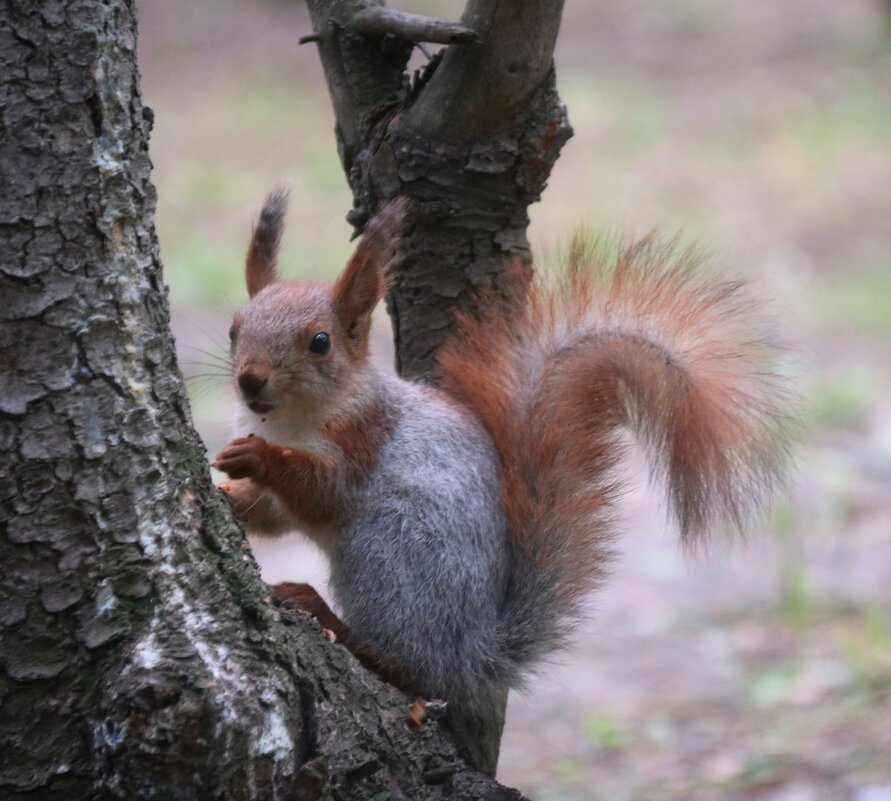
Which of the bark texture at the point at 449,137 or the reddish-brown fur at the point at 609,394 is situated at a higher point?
the bark texture at the point at 449,137

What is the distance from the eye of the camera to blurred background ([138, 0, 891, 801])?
8.93ft

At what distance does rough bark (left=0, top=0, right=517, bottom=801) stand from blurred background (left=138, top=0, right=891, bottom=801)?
0.55 meters

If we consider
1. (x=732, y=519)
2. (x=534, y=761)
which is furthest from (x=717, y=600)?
(x=732, y=519)

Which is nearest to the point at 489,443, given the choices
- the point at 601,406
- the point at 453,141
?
the point at 601,406

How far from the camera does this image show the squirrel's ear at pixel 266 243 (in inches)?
72.0

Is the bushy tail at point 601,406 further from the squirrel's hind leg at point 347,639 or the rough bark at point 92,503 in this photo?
the rough bark at point 92,503

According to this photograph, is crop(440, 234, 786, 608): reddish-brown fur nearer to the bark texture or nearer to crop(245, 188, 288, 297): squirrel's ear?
the bark texture

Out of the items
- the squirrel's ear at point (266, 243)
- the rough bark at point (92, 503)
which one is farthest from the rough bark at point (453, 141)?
the rough bark at point (92, 503)

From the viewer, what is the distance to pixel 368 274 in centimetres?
170

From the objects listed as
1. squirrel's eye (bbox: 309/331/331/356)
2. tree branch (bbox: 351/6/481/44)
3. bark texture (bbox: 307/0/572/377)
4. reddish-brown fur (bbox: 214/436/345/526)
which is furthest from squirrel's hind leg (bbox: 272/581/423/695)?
tree branch (bbox: 351/6/481/44)

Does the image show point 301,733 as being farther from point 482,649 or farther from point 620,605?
point 620,605

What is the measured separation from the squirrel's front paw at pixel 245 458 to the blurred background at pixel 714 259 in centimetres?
19

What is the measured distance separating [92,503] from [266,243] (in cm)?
77

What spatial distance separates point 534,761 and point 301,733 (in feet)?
5.63
